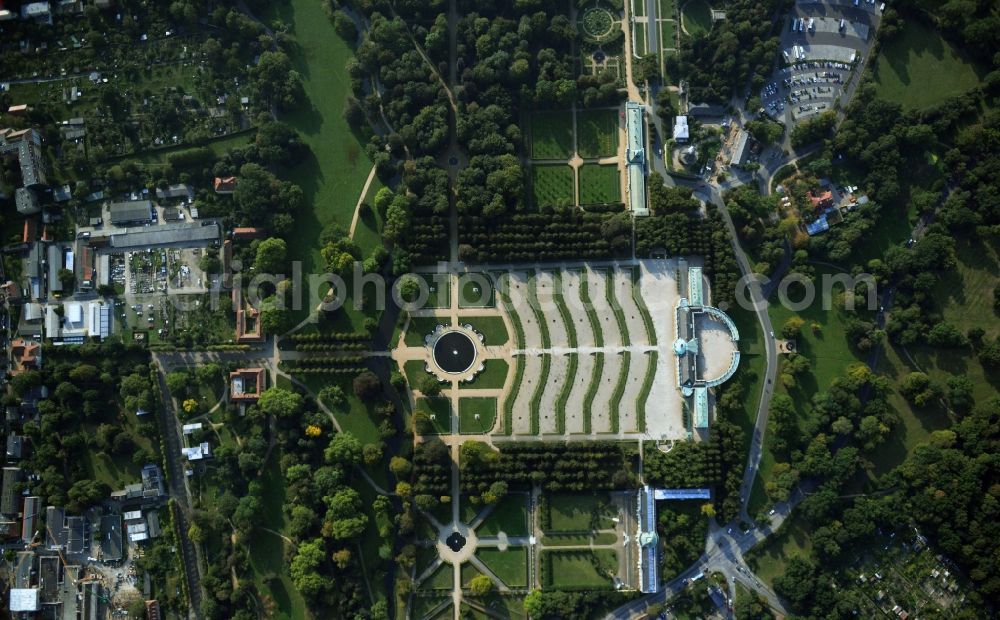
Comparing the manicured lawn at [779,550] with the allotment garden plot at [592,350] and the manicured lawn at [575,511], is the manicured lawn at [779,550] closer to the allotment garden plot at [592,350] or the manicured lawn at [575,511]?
the allotment garden plot at [592,350]

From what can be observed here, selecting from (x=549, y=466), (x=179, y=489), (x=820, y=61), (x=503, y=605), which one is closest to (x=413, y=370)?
(x=549, y=466)

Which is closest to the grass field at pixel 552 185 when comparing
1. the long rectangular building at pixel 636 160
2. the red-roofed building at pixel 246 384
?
the long rectangular building at pixel 636 160

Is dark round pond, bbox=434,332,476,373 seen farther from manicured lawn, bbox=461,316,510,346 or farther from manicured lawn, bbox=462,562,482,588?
manicured lawn, bbox=462,562,482,588

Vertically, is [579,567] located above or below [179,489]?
below

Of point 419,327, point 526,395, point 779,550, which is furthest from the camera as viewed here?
point 419,327

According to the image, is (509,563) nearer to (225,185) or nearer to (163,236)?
(225,185)
